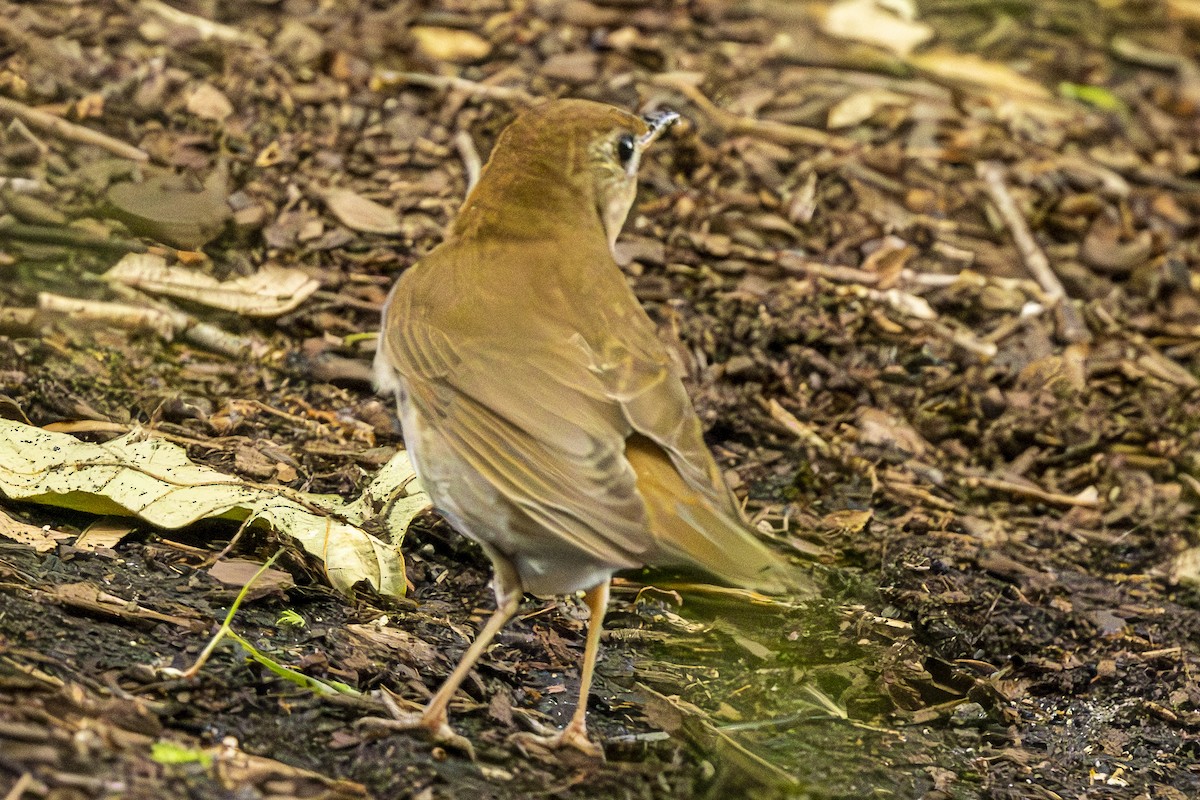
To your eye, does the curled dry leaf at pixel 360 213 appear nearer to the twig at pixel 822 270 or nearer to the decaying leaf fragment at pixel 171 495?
the twig at pixel 822 270

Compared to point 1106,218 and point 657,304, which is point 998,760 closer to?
point 657,304

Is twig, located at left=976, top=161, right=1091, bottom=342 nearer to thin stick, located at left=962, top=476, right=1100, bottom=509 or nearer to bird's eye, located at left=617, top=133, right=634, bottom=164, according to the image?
thin stick, located at left=962, top=476, right=1100, bottom=509

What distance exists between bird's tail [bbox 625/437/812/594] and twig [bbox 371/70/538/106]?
3804mm

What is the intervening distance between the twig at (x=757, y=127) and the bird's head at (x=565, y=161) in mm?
2897

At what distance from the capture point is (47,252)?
6.04m

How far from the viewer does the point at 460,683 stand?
165 inches

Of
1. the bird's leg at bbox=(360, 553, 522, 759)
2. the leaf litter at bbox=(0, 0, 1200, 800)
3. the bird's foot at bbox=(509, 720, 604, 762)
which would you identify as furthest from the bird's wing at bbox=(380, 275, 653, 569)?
the leaf litter at bbox=(0, 0, 1200, 800)

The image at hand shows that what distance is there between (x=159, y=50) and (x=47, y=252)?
160cm

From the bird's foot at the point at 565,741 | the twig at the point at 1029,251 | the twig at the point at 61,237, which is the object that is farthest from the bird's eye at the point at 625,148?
the twig at the point at 1029,251

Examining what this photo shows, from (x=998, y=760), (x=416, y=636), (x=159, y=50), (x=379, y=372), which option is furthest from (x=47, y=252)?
(x=998, y=760)

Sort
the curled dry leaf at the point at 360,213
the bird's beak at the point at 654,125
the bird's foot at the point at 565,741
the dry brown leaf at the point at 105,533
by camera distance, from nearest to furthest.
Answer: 1. the bird's foot at the point at 565,741
2. the dry brown leaf at the point at 105,533
3. the bird's beak at the point at 654,125
4. the curled dry leaf at the point at 360,213

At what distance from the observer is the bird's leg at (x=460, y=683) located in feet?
12.9

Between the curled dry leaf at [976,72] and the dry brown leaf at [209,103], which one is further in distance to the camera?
the curled dry leaf at [976,72]

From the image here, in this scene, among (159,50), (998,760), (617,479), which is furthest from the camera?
(159,50)
